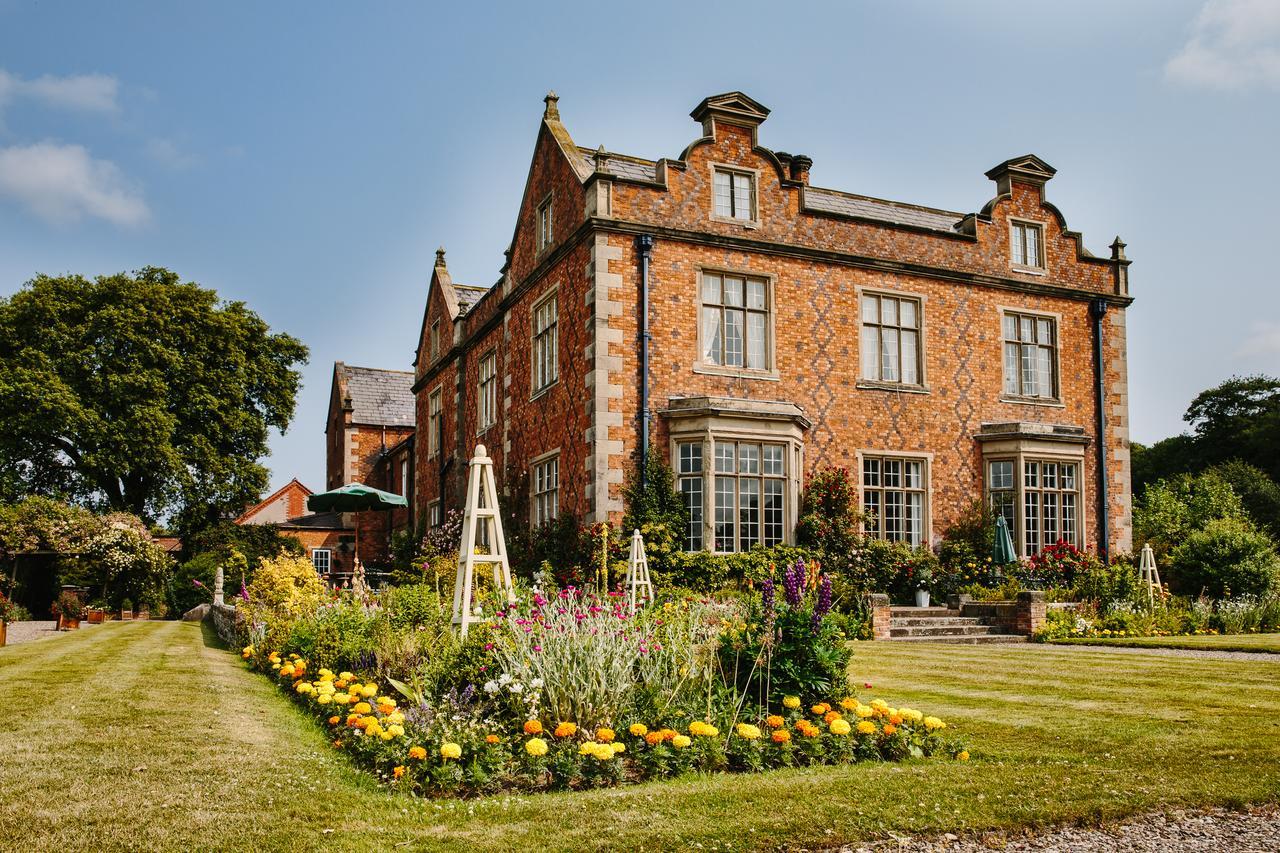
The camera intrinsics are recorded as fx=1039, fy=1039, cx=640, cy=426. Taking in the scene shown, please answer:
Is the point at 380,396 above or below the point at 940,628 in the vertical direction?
above

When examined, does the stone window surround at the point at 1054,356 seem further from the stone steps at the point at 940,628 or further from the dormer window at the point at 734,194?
the dormer window at the point at 734,194

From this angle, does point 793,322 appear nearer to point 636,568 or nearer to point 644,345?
point 644,345

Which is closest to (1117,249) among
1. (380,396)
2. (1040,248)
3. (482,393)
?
(1040,248)

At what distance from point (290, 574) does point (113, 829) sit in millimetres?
10786

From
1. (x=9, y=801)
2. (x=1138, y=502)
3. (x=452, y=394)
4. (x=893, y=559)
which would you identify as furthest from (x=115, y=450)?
(x=1138, y=502)

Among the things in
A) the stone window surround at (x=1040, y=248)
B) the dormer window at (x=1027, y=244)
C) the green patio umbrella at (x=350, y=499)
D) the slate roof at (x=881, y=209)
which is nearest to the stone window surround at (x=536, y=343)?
the slate roof at (x=881, y=209)

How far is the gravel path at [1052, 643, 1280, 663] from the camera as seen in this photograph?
13.0 metres

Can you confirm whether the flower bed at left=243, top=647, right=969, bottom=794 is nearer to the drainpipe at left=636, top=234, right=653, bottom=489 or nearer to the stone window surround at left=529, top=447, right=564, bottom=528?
the drainpipe at left=636, top=234, right=653, bottom=489

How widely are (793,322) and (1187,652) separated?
8711 mm

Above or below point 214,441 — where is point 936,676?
below

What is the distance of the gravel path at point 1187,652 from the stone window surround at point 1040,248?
9405 millimetres

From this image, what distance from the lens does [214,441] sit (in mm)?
38094

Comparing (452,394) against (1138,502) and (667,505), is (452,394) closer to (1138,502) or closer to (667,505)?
(667,505)

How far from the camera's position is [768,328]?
63.7 feet
